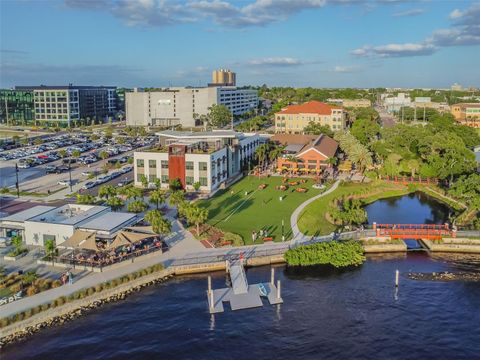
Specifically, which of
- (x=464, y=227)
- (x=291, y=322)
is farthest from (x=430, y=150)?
(x=291, y=322)

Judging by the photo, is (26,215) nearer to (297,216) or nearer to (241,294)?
(241,294)

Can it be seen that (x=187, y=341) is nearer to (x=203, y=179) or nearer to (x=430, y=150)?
(x=203, y=179)

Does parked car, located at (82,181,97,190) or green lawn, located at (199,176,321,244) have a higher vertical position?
parked car, located at (82,181,97,190)

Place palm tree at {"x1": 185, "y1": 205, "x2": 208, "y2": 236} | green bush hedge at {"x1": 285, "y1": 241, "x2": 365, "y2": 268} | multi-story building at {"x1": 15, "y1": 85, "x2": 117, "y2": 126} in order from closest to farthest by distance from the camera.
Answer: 1. green bush hedge at {"x1": 285, "y1": 241, "x2": 365, "y2": 268}
2. palm tree at {"x1": 185, "y1": 205, "x2": 208, "y2": 236}
3. multi-story building at {"x1": 15, "y1": 85, "x2": 117, "y2": 126}

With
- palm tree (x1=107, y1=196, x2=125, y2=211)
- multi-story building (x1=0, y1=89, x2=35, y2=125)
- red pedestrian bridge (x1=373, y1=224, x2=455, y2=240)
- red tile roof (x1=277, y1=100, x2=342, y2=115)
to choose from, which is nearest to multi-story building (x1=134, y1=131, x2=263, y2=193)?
palm tree (x1=107, y1=196, x2=125, y2=211)

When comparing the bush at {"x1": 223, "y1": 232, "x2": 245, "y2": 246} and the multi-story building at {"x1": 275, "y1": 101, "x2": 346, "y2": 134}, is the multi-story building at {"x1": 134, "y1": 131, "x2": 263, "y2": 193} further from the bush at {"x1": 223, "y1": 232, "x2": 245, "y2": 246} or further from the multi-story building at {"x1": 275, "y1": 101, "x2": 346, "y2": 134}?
the multi-story building at {"x1": 275, "y1": 101, "x2": 346, "y2": 134}

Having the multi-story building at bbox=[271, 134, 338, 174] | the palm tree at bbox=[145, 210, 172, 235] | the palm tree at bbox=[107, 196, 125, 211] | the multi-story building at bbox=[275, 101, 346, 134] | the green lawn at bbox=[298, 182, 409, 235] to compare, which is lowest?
the green lawn at bbox=[298, 182, 409, 235]
